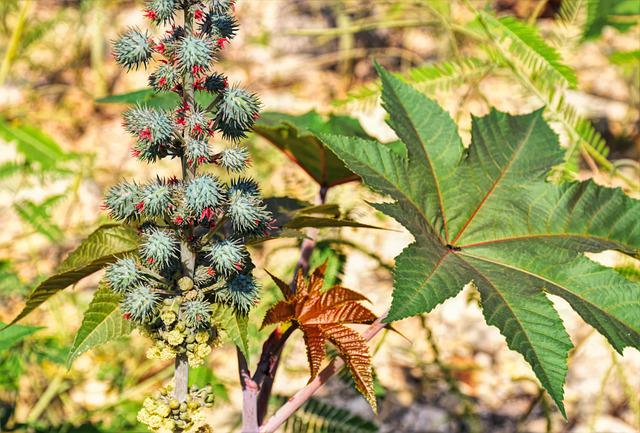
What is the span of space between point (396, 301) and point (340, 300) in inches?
7.7

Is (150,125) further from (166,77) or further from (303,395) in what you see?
(303,395)

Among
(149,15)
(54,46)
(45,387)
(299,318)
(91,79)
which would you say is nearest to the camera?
(149,15)

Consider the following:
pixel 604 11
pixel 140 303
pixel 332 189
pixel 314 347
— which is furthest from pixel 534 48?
pixel 140 303

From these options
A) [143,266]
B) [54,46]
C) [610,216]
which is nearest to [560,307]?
[610,216]

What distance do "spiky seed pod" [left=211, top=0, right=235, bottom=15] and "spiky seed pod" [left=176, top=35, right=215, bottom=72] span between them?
2.3 inches

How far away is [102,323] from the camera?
1.13m

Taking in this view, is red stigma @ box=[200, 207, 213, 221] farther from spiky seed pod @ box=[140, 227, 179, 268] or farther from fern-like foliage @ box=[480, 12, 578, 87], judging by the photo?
fern-like foliage @ box=[480, 12, 578, 87]

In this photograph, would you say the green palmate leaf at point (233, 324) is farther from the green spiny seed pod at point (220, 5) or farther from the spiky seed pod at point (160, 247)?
the green spiny seed pod at point (220, 5)

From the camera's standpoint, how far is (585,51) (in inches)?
176

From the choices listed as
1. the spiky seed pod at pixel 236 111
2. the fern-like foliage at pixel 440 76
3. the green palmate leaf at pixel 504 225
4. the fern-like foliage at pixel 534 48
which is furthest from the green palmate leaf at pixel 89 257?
the fern-like foliage at pixel 534 48

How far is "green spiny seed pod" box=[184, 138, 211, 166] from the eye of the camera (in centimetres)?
98

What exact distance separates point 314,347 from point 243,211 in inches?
11.5

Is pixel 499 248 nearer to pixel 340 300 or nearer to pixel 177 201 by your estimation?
pixel 340 300

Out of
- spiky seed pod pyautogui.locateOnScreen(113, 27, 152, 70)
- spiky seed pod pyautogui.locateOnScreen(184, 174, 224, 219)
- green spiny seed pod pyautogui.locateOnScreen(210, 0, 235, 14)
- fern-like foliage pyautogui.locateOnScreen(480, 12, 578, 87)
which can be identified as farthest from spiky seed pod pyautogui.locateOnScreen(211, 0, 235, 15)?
fern-like foliage pyautogui.locateOnScreen(480, 12, 578, 87)
